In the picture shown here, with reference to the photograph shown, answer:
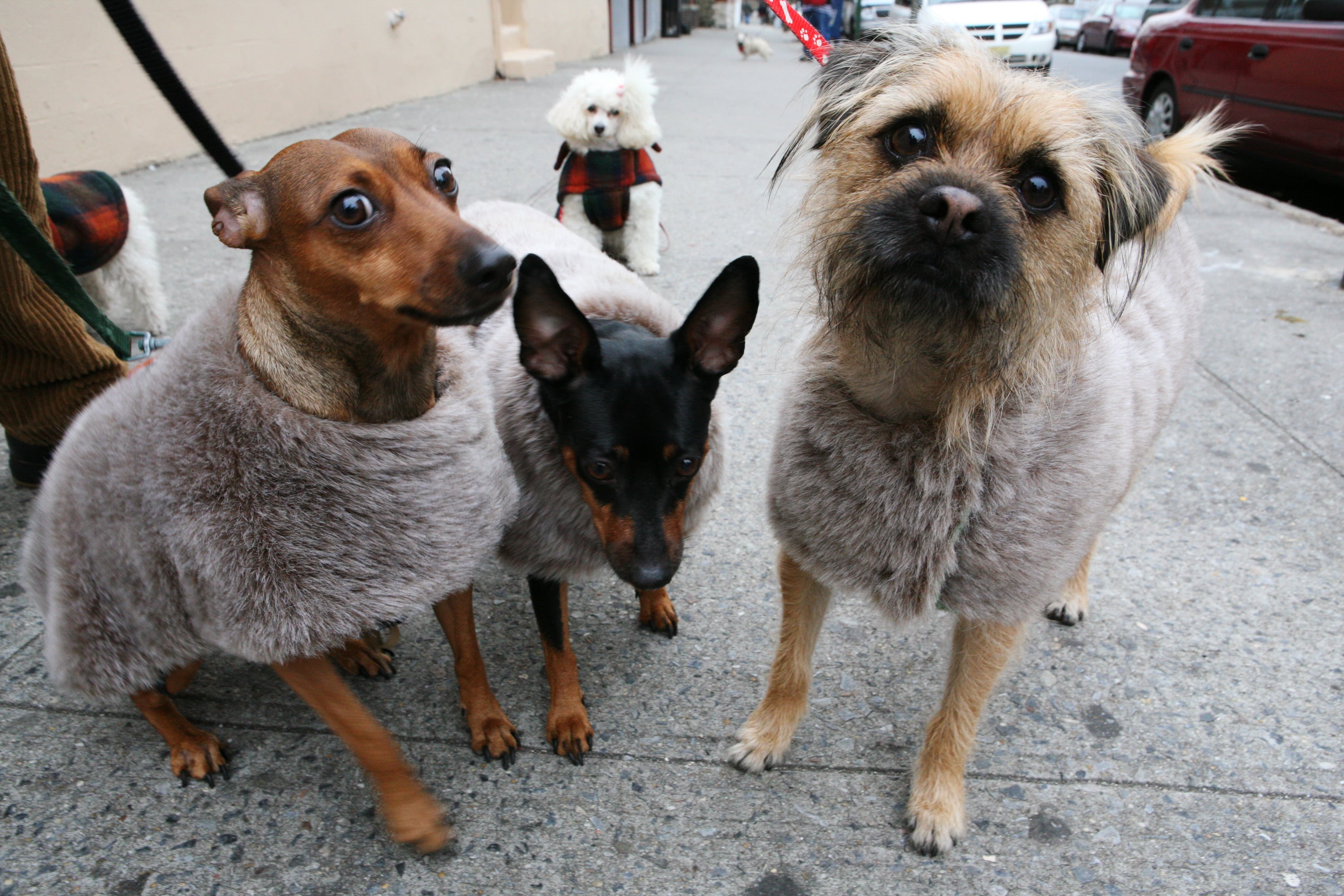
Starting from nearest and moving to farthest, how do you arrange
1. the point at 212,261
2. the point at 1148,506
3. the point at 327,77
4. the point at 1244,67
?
1. the point at 1148,506
2. the point at 212,261
3. the point at 1244,67
4. the point at 327,77

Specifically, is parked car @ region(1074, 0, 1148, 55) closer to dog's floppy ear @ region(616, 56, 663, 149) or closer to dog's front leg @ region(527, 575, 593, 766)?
dog's floppy ear @ region(616, 56, 663, 149)

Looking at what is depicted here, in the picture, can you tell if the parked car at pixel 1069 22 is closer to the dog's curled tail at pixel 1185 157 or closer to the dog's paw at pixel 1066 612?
the dog's curled tail at pixel 1185 157

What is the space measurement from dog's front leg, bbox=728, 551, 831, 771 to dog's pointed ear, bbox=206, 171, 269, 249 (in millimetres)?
1640

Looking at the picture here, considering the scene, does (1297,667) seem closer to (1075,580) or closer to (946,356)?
(1075,580)

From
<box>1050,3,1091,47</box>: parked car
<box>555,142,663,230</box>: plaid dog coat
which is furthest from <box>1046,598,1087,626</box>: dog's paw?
<box>1050,3,1091,47</box>: parked car

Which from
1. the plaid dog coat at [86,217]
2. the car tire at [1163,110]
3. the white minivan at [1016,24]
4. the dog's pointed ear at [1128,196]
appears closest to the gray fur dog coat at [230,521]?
the dog's pointed ear at [1128,196]

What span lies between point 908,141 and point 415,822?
208 centimetres

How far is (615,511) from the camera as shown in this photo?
2295 millimetres

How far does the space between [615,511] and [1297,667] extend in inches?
94.1

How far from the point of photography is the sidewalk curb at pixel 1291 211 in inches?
294

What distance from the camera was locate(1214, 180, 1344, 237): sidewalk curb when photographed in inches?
294

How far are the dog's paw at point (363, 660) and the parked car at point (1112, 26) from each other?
28306 mm

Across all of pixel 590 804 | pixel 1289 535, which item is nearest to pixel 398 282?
pixel 590 804

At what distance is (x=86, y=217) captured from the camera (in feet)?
12.6
